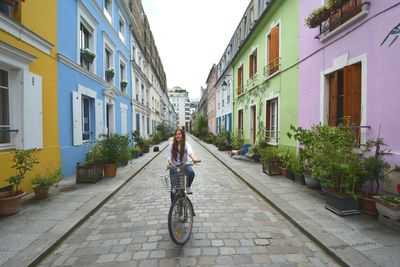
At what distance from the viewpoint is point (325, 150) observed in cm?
483

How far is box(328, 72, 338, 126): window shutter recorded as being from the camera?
20.8ft

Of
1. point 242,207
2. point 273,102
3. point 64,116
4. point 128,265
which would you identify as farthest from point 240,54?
point 128,265

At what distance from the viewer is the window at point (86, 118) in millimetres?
9341

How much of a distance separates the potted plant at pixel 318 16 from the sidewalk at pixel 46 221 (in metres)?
6.98

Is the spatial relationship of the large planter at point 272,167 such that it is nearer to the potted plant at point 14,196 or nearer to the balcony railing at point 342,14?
the balcony railing at point 342,14

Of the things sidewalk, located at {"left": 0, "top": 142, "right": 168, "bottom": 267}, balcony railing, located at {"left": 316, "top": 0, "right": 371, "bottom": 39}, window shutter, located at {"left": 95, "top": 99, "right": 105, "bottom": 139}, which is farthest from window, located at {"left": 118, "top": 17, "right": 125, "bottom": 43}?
balcony railing, located at {"left": 316, "top": 0, "right": 371, "bottom": 39}

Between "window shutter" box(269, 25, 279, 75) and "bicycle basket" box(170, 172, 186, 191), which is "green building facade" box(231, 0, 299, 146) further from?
"bicycle basket" box(170, 172, 186, 191)

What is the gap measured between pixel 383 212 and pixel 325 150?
1391mm

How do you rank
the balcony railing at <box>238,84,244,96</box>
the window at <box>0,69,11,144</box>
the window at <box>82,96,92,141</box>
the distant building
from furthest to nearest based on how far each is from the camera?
the distant building < the balcony railing at <box>238,84,244,96</box> < the window at <box>82,96,92,141</box> < the window at <box>0,69,11,144</box>

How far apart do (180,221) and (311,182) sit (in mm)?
4129

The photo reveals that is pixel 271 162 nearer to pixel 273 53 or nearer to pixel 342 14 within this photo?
pixel 342 14

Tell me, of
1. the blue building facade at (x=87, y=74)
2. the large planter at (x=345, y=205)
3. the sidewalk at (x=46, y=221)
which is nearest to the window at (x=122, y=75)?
the blue building facade at (x=87, y=74)

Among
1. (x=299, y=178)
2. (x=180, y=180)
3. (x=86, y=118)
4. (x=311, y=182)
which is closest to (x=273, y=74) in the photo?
(x=299, y=178)

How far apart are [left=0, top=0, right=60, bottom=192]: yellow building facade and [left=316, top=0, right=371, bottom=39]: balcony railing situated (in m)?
7.31
